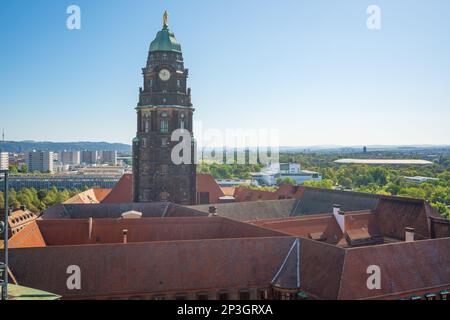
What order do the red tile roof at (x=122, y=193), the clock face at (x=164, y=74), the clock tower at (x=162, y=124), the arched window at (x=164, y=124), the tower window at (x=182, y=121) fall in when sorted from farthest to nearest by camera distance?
the red tile roof at (x=122, y=193) → the tower window at (x=182, y=121) → the arched window at (x=164, y=124) → the clock tower at (x=162, y=124) → the clock face at (x=164, y=74)

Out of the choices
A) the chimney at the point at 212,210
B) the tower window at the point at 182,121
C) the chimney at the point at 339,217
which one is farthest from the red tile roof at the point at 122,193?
the chimney at the point at 339,217

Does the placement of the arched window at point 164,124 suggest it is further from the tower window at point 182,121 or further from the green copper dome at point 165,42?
the green copper dome at point 165,42

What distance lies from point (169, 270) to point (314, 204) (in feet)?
90.6

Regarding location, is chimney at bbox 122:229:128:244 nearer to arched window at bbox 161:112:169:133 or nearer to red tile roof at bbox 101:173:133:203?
arched window at bbox 161:112:169:133

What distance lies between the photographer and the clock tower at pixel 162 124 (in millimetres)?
53500

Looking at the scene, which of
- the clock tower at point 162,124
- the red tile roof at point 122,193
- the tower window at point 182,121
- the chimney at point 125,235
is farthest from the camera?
the red tile roof at point 122,193

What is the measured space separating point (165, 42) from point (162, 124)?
9.47 metres

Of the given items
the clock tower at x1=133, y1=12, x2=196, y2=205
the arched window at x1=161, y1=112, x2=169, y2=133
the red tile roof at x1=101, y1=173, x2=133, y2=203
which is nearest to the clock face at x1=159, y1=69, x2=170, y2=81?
the clock tower at x1=133, y1=12, x2=196, y2=205

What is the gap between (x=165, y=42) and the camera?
53.5m

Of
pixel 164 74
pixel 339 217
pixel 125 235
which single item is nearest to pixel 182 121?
pixel 164 74

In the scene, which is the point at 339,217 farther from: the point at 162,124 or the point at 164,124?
the point at 162,124

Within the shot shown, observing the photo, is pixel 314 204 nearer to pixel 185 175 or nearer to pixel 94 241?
pixel 185 175

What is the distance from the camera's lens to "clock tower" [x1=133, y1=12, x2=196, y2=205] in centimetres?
5350
